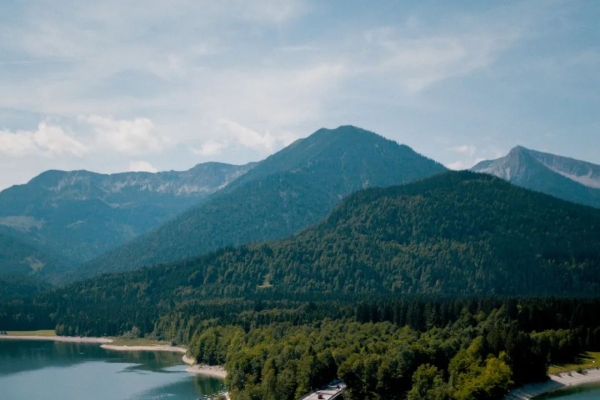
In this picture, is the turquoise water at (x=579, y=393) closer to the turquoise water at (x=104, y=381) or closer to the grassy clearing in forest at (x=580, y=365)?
the grassy clearing in forest at (x=580, y=365)

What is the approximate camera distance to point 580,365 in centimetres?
14362

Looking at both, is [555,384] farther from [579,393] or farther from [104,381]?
[104,381]

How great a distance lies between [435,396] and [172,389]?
6143 centimetres

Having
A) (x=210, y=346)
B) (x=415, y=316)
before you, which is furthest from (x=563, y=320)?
(x=210, y=346)

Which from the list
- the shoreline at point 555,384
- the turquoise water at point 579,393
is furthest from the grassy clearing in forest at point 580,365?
the turquoise water at point 579,393

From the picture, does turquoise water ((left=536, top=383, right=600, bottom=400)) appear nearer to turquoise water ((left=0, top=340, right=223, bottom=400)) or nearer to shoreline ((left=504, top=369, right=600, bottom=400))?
shoreline ((left=504, top=369, right=600, bottom=400))

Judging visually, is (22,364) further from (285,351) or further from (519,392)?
(519,392)

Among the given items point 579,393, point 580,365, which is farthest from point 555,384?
point 580,365

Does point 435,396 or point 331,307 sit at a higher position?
point 331,307

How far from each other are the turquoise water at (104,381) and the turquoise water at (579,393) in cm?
6356

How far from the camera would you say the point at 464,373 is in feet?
375

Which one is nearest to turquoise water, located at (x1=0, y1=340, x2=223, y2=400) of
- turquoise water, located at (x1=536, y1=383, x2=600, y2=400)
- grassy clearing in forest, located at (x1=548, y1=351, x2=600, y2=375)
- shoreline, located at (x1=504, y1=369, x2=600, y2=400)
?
shoreline, located at (x1=504, y1=369, x2=600, y2=400)

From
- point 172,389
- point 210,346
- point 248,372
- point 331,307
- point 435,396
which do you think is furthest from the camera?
point 331,307

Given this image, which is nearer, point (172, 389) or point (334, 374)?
point (334, 374)
